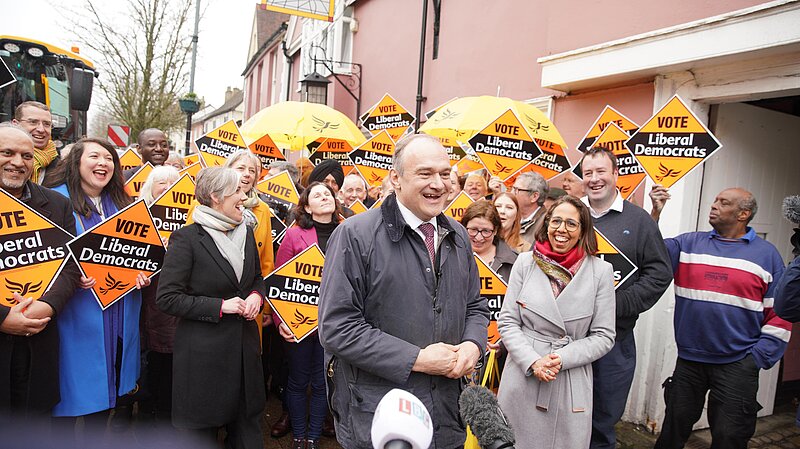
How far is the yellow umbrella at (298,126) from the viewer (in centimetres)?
732

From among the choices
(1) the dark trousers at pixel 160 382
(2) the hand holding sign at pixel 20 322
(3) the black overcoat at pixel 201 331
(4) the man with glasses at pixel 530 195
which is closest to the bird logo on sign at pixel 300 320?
(3) the black overcoat at pixel 201 331

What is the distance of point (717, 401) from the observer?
379 centimetres

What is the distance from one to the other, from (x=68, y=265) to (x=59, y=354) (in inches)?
20.7

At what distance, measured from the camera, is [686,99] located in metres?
4.92

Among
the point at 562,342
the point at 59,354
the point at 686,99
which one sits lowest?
the point at 59,354

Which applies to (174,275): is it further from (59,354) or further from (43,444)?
(43,444)

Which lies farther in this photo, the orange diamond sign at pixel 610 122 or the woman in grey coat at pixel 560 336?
the orange diamond sign at pixel 610 122

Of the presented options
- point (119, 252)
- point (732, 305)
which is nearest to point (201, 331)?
point (119, 252)

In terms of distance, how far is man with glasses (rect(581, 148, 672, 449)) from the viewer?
138 inches

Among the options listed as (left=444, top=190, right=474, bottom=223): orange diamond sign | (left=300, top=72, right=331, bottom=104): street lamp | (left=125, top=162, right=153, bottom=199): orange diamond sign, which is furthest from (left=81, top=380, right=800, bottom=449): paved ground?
(left=300, top=72, right=331, bottom=104): street lamp

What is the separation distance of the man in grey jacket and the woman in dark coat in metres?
1.14

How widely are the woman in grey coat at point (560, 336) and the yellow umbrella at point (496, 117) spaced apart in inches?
108

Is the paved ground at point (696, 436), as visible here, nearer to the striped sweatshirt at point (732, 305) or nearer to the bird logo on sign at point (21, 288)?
the striped sweatshirt at point (732, 305)

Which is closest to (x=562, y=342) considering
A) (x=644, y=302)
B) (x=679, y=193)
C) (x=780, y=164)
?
(x=644, y=302)
